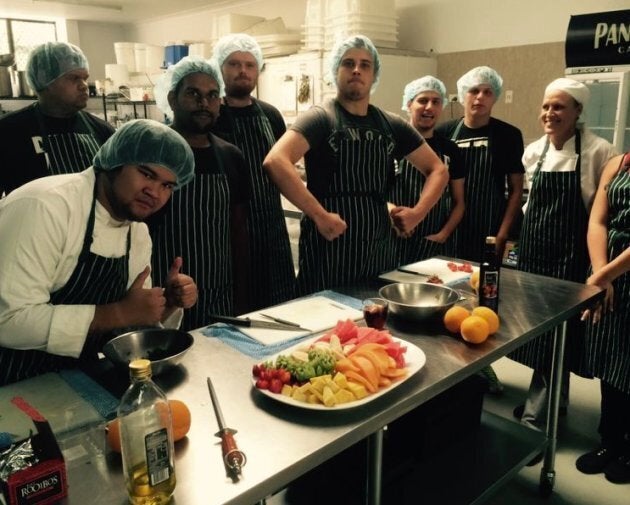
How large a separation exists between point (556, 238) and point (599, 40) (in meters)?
1.41

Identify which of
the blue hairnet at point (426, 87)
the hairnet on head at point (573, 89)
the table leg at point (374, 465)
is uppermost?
the blue hairnet at point (426, 87)

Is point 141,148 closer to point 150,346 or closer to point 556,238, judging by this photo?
point 150,346

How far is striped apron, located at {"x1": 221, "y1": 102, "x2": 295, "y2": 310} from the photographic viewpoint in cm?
262

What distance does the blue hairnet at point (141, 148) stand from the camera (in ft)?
4.84

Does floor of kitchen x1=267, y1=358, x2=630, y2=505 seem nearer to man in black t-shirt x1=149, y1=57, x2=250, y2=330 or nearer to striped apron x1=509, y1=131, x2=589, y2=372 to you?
striped apron x1=509, y1=131, x2=589, y2=372

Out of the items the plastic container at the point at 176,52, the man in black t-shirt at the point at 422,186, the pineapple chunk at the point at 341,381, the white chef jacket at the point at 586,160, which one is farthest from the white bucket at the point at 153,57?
the pineapple chunk at the point at 341,381

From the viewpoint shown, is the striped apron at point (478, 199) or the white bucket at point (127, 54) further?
the white bucket at point (127, 54)

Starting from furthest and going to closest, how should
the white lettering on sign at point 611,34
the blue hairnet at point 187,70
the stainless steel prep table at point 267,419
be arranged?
the white lettering on sign at point 611,34
the blue hairnet at point 187,70
the stainless steel prep table at point 267,419

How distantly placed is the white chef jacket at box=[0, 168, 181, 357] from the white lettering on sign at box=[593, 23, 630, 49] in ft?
9.89

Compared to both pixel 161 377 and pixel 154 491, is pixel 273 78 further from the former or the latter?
pixel 154 491

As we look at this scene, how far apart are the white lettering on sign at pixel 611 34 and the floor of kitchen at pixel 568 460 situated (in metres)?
1.93

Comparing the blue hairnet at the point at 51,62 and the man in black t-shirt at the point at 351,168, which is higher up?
the blue hairnet at the point at 51,62

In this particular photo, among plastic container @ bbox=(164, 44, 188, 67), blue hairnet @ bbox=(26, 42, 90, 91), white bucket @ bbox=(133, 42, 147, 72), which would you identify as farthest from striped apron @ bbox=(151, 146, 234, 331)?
white bucket @ bbox=(133, 42, 147, 72)

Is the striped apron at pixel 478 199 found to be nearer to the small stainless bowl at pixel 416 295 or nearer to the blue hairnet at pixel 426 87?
the blue hairnet at pixel 426 87
